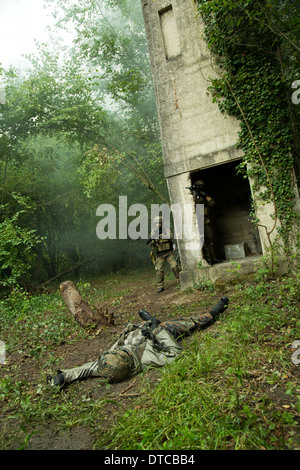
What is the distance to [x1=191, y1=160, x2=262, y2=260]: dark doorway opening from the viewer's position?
8.38 meters

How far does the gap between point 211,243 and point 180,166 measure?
2.13 meters

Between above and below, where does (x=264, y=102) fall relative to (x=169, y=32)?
below

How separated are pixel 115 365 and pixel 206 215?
5011mm

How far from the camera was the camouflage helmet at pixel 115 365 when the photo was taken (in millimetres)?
3139

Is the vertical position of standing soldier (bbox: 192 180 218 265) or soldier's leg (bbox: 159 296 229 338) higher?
standing soldier (bbox: 192 180 218 265)

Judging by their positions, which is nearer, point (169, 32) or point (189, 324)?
point (189, 324)

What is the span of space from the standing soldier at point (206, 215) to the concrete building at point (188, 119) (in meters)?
0.19

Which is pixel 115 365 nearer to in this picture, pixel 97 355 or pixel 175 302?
pixel 97 355

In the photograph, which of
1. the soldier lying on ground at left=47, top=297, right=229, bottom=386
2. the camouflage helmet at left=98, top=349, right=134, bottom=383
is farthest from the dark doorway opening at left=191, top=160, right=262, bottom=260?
the camouflage helmet at left=98, top=349, right=134, bottom=383

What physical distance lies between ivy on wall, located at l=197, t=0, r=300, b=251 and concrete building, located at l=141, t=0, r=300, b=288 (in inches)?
12.9

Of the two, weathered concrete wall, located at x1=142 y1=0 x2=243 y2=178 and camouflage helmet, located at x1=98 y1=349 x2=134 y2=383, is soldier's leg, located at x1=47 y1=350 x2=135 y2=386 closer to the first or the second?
camouflage helmet, located at x1=98 y1=349 x2=134 y2=383

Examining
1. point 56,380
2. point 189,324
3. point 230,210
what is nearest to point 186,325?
point 189,324

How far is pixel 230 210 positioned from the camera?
28.4ft

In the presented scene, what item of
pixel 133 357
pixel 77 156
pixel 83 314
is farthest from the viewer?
pixel 77 156
